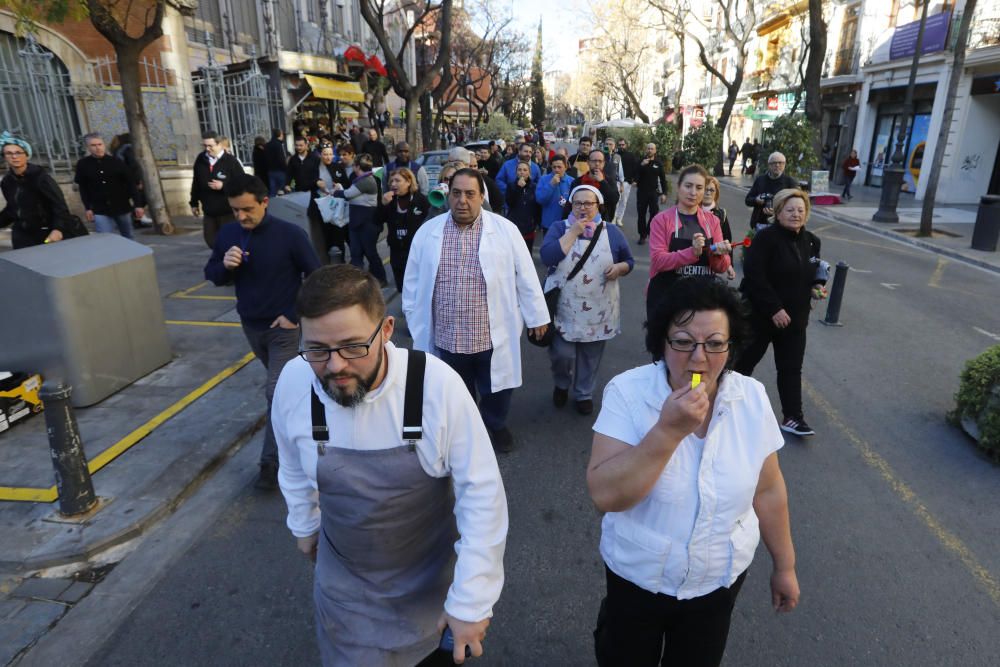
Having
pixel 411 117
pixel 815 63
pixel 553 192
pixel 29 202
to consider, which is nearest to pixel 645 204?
pixel 553 192

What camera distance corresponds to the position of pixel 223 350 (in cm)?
637

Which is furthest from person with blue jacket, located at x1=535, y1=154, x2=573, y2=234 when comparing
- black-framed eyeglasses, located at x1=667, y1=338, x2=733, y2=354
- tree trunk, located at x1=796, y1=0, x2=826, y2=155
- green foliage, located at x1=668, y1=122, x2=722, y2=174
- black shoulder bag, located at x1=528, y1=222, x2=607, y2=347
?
green foliage, located at x1=668, y1=122, x2=722, y2=174

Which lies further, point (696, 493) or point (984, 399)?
point (984, 399)

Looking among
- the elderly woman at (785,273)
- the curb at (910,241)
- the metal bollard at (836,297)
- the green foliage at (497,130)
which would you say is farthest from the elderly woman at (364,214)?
the green foliage at (497,130)

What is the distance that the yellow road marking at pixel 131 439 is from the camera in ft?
Answer: 12.8

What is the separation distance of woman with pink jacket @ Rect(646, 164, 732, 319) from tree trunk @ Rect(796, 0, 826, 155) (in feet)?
53.3

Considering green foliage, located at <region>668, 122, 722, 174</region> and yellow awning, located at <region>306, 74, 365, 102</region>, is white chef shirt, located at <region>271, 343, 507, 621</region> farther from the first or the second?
green foliage, located at <region>668, 122, 722, 174</region>

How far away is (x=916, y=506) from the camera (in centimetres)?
402

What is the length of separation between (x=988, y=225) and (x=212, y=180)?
546 inches

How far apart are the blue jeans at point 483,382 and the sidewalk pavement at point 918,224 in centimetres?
1077

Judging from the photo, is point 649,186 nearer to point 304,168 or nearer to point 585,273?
point 304,168

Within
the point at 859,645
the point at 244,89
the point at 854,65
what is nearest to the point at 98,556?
the point at 859,645

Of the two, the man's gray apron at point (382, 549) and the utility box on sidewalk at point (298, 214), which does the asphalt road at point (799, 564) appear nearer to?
the man's gray apron at point (382, 549)

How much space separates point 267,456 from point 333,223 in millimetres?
5124
